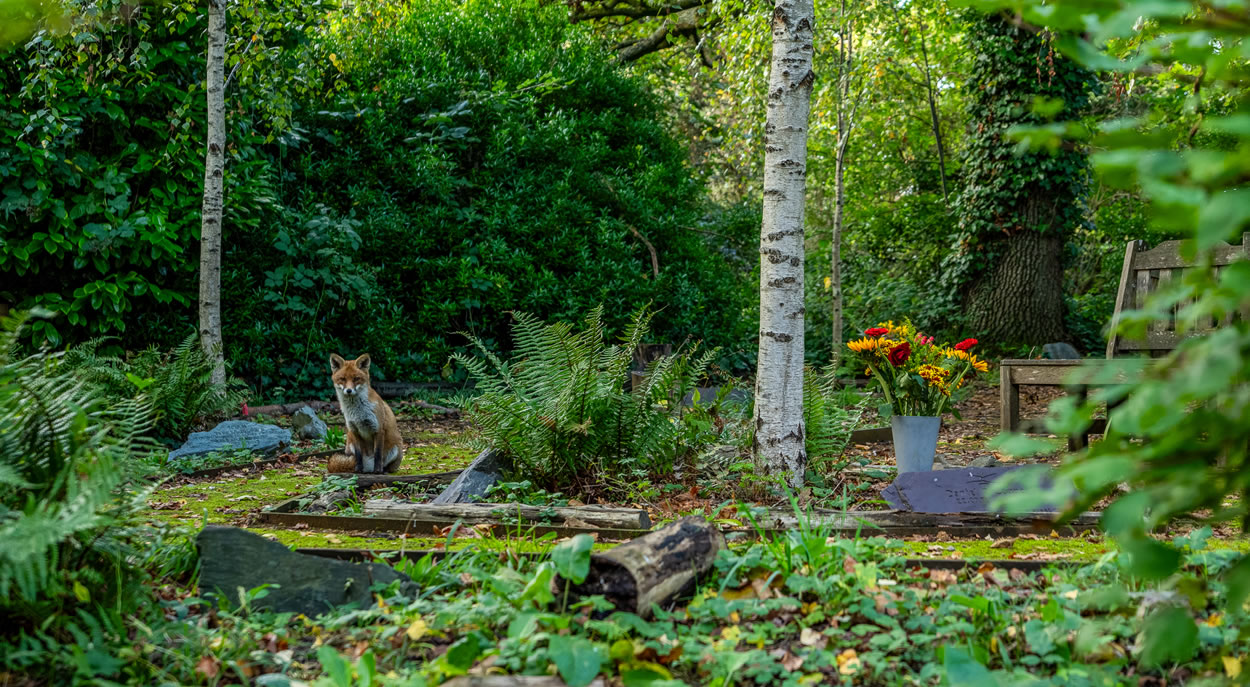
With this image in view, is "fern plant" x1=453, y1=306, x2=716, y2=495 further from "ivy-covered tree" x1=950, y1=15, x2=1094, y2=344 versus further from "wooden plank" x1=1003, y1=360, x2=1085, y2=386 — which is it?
"ivy-covered tree" x1=950, y1=15, x2=1094, y2=344

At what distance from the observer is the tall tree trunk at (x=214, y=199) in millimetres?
7215

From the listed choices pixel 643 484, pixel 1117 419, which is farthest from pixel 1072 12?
pixel 643 484

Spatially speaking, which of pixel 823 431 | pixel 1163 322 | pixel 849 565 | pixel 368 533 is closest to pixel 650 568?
pixel 849 565

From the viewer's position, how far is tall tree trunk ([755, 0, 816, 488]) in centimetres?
454

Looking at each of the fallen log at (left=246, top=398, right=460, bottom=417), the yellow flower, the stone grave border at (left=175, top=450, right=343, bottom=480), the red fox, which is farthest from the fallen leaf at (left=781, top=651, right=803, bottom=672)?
the fallen log at (left=246, top=398, right=460, bottom=417)

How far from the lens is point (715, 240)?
1273cm

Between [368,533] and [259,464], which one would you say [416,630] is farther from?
[259,464]

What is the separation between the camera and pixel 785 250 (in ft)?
15.0

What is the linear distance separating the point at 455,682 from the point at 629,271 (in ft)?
29.1

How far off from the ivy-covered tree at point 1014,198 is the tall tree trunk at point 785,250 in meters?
8.32

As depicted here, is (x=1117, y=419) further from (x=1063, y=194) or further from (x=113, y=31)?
(x=1063, y=194)

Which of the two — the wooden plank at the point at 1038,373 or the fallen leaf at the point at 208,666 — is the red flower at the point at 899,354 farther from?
the fallen leaf at the point at 208,666

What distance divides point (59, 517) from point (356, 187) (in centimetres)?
859

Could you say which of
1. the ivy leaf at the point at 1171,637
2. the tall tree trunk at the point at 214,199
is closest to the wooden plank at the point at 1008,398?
the ivy leaf at the point at 1171,637
